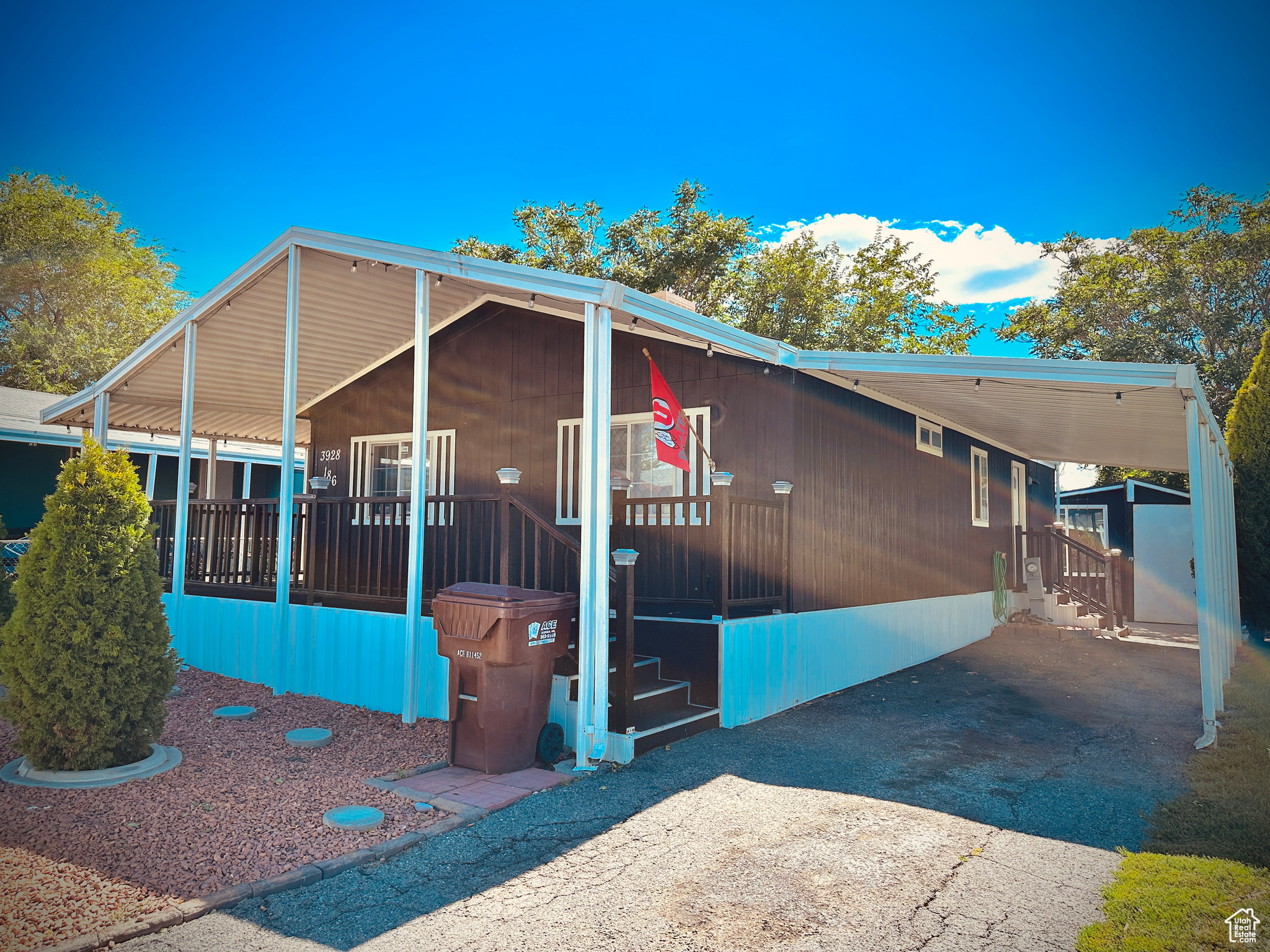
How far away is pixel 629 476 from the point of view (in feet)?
26.7

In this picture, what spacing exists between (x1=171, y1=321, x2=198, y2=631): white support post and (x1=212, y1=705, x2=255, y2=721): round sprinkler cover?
259 cm

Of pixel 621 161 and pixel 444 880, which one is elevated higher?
pixel 621 161

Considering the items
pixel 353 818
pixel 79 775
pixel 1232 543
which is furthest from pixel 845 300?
pixel 79 775

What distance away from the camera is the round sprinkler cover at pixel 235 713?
6.30m

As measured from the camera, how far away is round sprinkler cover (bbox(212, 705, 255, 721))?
6.30m

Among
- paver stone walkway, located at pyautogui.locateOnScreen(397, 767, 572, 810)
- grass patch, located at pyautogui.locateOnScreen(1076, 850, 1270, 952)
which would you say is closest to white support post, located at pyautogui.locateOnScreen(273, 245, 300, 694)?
paver stone walkway, located at pyautogui.locateOnScreen(397, 767, 572, 810)

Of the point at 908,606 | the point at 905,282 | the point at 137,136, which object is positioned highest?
the point at 905,282

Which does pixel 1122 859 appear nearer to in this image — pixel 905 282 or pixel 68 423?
pixel 68 423

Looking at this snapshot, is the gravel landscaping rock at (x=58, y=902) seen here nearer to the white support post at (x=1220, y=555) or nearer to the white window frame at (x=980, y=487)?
the white support post at (x=1220, y=555)

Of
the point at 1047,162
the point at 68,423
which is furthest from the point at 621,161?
the point at 68,423

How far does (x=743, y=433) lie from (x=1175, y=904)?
5084 millimetres

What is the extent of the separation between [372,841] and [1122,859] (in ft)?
11.7

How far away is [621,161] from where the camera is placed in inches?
827

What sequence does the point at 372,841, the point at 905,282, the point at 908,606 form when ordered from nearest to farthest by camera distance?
the point at 372,841 < the point at 908,606 < the point at 905,282
